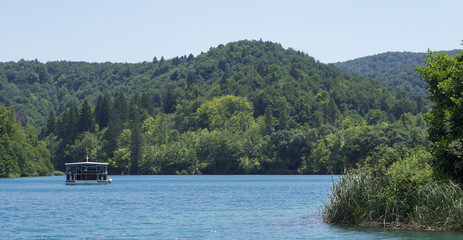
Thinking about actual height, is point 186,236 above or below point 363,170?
below

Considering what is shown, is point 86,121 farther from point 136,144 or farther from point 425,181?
point 425,181

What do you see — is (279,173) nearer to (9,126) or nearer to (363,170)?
(9,126)

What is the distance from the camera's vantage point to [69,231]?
120ft

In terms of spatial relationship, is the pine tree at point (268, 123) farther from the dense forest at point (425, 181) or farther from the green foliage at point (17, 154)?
the dense forest at point (425, 181)

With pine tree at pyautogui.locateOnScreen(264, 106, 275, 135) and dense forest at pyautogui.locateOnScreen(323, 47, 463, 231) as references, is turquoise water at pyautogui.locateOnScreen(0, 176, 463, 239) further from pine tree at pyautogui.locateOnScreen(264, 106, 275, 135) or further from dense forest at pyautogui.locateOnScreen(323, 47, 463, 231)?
pine tree at pyautogui.locateOnScreen(264, 106, 275, 135)

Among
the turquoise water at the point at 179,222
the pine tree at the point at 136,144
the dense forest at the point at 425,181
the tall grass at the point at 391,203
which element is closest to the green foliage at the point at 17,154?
the pine tree at the point at 136,144

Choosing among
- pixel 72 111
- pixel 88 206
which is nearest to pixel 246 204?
pixel 88 206

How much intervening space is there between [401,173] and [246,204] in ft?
79.4

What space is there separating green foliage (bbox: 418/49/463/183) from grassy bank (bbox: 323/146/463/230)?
1006 mm

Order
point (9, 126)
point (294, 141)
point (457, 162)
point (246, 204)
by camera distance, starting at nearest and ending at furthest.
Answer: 1. point (457, 162)
2. point (246, 204)
3. point (9, 126)
4. point (294, 141)

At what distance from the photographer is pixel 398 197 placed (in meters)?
31.6

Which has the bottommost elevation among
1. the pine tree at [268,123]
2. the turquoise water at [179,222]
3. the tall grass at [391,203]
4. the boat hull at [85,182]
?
the turquoise water at [179,222]

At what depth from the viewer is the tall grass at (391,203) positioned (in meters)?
29.9

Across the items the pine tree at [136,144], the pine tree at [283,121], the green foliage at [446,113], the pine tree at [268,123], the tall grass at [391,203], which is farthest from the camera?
the pine tree at [283,121]
